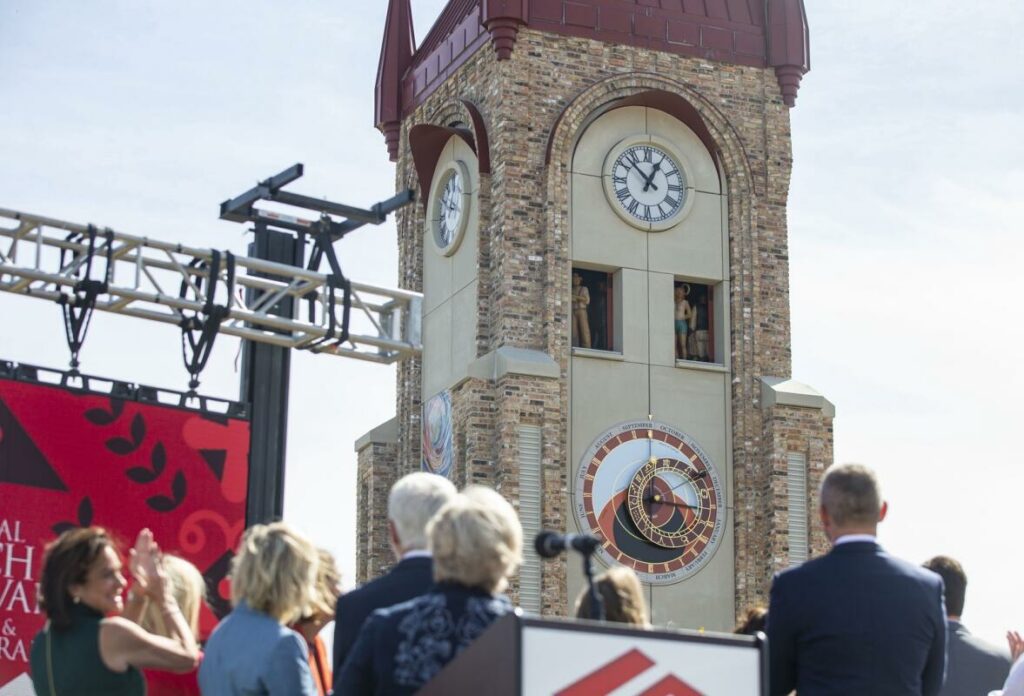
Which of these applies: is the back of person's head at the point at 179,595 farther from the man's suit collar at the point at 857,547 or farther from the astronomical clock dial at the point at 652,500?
the astronomical clock dial at the point at 652,500

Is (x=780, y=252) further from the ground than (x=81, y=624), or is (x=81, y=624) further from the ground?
(x=780, y=252)

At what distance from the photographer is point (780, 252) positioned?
3178 cm

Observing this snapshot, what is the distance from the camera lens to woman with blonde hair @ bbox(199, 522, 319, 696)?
21.5 feet

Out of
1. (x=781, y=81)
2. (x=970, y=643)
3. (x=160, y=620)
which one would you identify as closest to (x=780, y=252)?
(x=781, y=81)

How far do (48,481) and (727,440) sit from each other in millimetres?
17590

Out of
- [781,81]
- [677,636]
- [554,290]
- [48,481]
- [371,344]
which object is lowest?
[677,636]

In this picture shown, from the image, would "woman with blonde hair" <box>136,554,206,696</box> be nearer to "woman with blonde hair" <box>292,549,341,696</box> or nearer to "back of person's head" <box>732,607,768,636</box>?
"woman with blonde hair" <box>292,549,341,696</box>

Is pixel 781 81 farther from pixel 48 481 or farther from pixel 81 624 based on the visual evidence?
pixel 81 624

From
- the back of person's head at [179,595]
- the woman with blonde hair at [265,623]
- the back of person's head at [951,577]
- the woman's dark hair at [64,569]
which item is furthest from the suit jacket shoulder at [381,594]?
the back of person's head at [951,577]

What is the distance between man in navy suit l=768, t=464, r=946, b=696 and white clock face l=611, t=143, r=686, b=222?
23963 millimetres

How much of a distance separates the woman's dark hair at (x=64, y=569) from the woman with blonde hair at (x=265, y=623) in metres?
0.57

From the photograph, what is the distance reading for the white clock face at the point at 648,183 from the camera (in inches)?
1207

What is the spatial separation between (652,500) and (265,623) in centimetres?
2333

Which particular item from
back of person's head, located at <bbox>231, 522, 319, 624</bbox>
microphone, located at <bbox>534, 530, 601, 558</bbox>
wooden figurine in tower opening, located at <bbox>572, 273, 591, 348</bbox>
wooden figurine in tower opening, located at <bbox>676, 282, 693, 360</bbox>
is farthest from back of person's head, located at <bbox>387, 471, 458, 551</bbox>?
wooden figurine in tower opening, located at <bbox>676, 282, 693, 360</bbox>
